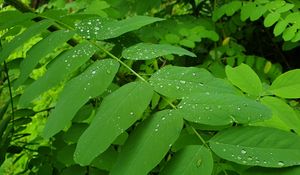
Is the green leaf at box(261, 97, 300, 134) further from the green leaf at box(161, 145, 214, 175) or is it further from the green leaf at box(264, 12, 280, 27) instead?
the green leaf at box(264, 12, 280, 27)

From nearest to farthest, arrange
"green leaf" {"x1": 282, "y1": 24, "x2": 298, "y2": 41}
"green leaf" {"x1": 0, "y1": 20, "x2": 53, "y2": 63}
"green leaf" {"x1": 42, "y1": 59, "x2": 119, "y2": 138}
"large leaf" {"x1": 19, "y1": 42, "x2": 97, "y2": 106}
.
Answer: "green leaf" {"x1": 42, "y1": 59, "x2": 119, "y2": 138} → "large leaf" {"x1": 19, "y1": 42, "x2": 97, "y2": 106} → "green leaf" {"x1": 0, "y1": 20, "x2": 53, "y2": 63} → "green leaf" {"x1": 282, "y1": 24, "x2": 298, "y2": 41}

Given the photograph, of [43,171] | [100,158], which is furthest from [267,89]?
[43,171]

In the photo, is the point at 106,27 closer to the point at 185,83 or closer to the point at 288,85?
the point at 185,83

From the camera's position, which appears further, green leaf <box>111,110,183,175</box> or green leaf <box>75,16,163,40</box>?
green leaf <box>75,16,163,40</box>

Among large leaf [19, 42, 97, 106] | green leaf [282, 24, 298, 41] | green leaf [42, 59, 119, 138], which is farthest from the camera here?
green leaf [282, 24, 298, 41]

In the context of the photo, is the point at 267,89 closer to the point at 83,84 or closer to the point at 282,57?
the point at 83,84

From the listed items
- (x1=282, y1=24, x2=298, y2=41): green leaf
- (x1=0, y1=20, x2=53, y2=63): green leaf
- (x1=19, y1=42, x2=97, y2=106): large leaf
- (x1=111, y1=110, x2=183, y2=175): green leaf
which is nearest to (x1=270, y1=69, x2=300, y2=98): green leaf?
(x1=111, y1=110, x2=183, y2=175): green leaf

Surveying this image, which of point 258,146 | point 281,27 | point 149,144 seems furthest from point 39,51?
point 281,27
